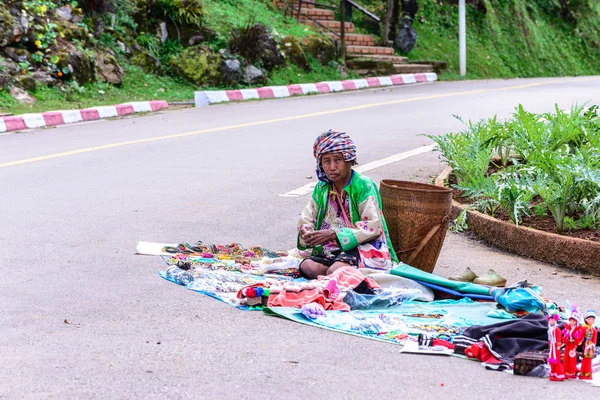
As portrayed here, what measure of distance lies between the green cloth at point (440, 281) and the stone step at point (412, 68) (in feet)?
70.4

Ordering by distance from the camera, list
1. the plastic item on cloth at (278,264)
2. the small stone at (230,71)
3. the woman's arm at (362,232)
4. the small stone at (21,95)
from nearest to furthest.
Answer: the woman's arm at (362,232), the plastic item on cloth at (278,264), the small stone at (21,95), the small stone at (230,71)

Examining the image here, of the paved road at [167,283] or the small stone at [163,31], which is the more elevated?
the small stone at [163,31]

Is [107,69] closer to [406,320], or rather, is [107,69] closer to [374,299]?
[374,299]

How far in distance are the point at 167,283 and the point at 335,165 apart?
1.24 m

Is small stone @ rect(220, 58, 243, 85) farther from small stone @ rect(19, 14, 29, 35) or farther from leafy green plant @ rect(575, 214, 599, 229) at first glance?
leafy green plant @ rect(575, 214, 599, 229)

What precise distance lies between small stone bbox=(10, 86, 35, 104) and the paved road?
2671mm

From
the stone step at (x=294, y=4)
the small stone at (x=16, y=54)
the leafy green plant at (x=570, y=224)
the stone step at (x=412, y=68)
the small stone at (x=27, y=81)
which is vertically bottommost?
the stone step at (x=412, y=68)

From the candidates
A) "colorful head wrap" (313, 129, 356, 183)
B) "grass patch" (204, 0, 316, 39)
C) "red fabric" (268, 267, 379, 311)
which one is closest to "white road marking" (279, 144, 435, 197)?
"colorful head wrap" (313, 129, 356, 183)

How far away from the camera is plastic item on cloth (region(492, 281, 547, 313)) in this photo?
17.1 feet

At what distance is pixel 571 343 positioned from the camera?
432 centimetres

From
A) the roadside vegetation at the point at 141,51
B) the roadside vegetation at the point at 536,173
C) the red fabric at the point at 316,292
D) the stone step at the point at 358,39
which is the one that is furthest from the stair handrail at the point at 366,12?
the red fabric at the point at 316,292

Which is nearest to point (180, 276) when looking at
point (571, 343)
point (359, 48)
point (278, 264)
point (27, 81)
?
point (278, 264)

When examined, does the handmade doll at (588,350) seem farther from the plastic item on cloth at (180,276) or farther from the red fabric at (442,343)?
the plastic item on cloth at (180,276)

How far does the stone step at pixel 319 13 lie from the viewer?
2822 cm
